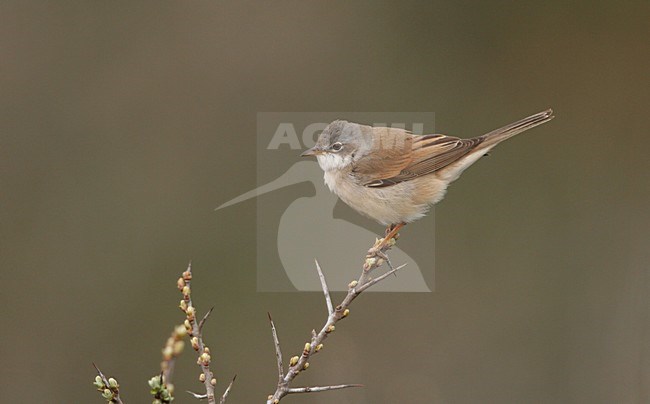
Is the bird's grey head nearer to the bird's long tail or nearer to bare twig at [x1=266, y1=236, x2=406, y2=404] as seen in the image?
the bird's long tail

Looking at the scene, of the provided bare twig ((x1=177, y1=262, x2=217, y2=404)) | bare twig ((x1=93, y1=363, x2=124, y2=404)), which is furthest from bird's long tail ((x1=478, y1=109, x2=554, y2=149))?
bare twig ((x1=93, y1=363, x2=124, y2=404))

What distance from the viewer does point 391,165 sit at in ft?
13.2

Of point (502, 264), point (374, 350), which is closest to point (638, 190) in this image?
point (502, 264)

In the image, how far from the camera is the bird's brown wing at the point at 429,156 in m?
3.93

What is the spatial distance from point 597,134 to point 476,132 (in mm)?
1124

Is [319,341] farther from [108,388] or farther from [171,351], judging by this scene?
[108,388]

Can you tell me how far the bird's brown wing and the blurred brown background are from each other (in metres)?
2.13

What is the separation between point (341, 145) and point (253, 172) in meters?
2.84

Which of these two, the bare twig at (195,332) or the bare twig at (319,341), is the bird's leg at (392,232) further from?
the bare twig at (195,332)

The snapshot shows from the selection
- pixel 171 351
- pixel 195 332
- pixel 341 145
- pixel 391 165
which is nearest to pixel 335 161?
pixel 341 145

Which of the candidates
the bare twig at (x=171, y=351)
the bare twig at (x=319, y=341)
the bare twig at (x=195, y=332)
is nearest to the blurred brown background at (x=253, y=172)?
the bare twig at (x=319, y=341)

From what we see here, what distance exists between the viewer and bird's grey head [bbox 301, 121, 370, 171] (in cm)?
394

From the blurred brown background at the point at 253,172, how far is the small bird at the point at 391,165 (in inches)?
83.0

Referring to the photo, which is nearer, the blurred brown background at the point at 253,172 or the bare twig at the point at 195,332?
the bare twig at the point at 195,332
